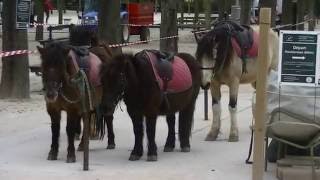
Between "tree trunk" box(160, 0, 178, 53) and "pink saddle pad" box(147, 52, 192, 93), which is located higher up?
"tree trunk" box(160, 0, 178, 53)

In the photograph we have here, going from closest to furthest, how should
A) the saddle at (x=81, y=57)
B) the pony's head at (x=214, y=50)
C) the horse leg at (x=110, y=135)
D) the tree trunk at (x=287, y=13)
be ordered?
1. the saddle at (x=81, y=57)
2. the horse leg at (x=110, y=135)
3. the pony's head at (x=214, y=50)
4. the tree trunk at (x=287, y=13)

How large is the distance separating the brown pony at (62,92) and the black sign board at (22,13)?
601 centimetres

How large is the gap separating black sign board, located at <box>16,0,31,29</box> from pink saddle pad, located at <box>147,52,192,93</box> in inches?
237

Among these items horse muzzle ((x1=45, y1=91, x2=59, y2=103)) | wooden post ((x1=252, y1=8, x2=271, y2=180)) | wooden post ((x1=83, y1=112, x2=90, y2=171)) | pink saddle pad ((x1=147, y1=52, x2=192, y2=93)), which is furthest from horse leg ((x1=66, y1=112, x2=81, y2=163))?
wooden post ((x1=252, y1=8, x2=271, y2=180))

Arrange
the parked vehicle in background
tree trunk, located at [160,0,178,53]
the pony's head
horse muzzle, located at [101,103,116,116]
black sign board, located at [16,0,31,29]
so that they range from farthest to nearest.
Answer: the parked vehicle in background
tree trunk, located at [160,0,178,53]
black sign board, located at [16,0,31,29]
the pony's head
horse muzzle, located at [101,103,116,116]

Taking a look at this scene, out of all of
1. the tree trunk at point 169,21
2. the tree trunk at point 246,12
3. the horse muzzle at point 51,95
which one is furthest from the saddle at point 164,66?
the tree trunk at point 246,12

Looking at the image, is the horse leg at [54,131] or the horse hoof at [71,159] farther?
the horse leg at [54,131]

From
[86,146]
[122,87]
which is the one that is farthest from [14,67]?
[86,146]

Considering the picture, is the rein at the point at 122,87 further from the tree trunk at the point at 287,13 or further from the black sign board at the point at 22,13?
the tree trunk at the point at 287,13

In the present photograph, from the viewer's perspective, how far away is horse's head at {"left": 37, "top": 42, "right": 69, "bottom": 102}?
7855 mm

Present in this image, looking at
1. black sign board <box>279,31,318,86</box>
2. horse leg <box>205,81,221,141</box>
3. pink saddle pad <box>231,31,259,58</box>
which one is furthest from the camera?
horse leg <box>205,81,221,141</box>

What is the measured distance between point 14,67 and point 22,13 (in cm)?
113

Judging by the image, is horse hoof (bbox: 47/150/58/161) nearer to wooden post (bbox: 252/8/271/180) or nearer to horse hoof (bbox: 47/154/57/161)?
horse hoof (bbox: 47/154/57/161)

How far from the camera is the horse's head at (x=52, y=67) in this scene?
25.8ft
